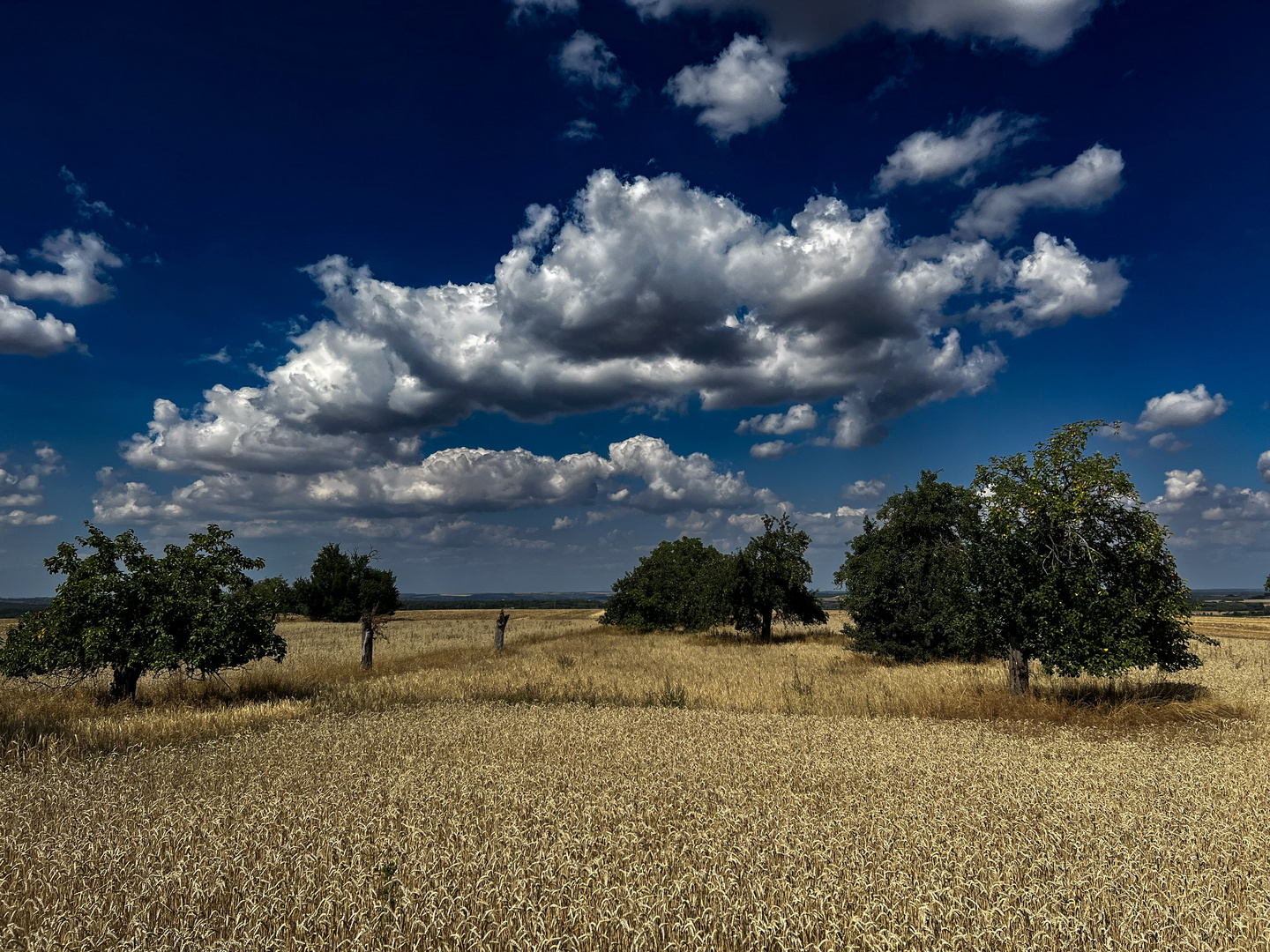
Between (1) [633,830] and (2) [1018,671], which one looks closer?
(1) [633,830]

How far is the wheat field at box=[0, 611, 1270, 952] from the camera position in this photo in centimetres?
428

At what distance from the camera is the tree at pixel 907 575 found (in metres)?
25.8

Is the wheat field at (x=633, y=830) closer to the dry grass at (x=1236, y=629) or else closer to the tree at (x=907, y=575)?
the tree at (x=907, y=575)

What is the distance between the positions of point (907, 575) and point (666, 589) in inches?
1057

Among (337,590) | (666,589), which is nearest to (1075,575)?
(666,589)

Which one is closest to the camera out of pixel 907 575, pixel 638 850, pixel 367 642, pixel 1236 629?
pixel 638 850

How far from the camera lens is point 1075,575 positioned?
1511 centimetres

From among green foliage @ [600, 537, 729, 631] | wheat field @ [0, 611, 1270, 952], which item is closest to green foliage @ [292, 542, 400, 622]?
green foliage @ [600, 537, 729, 631]

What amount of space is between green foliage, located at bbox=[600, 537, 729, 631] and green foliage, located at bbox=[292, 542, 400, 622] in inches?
1412

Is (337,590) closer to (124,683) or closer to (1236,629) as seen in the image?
(124,683)

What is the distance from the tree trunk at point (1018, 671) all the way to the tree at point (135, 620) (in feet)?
63.3

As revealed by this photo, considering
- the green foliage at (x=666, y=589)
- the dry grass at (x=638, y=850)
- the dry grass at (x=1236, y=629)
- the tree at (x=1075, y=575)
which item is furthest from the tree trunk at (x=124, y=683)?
the dry grass at (x=1236, y=629)

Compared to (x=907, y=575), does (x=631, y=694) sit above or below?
below

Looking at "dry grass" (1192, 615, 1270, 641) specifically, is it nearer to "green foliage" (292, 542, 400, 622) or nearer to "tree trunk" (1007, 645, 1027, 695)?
"tree trunk" (1007, 645, 1027, 695)
